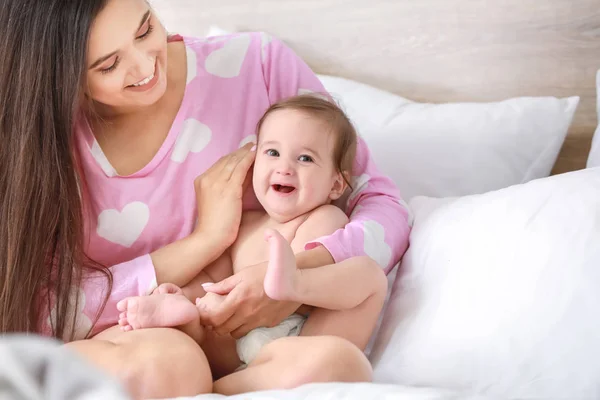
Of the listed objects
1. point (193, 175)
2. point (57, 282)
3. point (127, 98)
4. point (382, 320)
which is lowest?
point (382, 320)

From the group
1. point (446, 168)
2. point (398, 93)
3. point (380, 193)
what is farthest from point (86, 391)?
point (398, 93)

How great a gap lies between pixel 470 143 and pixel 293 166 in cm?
48

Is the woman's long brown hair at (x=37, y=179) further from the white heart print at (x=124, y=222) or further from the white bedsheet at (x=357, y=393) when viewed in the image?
the white bedsheet at (x=357, y=393)

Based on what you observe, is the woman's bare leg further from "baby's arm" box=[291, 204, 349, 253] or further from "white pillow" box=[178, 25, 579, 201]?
"white pillow" box=[178, 25, 579, 201]

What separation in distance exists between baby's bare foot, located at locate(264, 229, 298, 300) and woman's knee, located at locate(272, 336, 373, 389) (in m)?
0.10

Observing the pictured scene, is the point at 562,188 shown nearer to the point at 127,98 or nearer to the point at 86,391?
the point at 127,98

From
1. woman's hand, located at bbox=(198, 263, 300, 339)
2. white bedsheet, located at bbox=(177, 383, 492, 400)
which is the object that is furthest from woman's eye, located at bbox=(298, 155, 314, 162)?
white bedsheet, located at bbox=(177, 383, 492, 400)

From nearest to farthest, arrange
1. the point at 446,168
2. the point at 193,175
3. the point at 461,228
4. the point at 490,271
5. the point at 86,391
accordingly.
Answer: the point at 86,391 < the point at 490,271 < the point at 461,228 < the point at 193,175 < the point at 446,168

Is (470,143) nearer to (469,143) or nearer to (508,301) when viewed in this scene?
(469,143)

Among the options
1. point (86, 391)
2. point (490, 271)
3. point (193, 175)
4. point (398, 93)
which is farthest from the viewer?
point (398, 93)

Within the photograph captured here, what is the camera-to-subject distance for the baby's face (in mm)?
1356

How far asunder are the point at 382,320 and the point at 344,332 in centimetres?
13

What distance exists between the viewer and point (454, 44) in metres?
1.75

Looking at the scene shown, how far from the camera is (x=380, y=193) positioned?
1454mm
